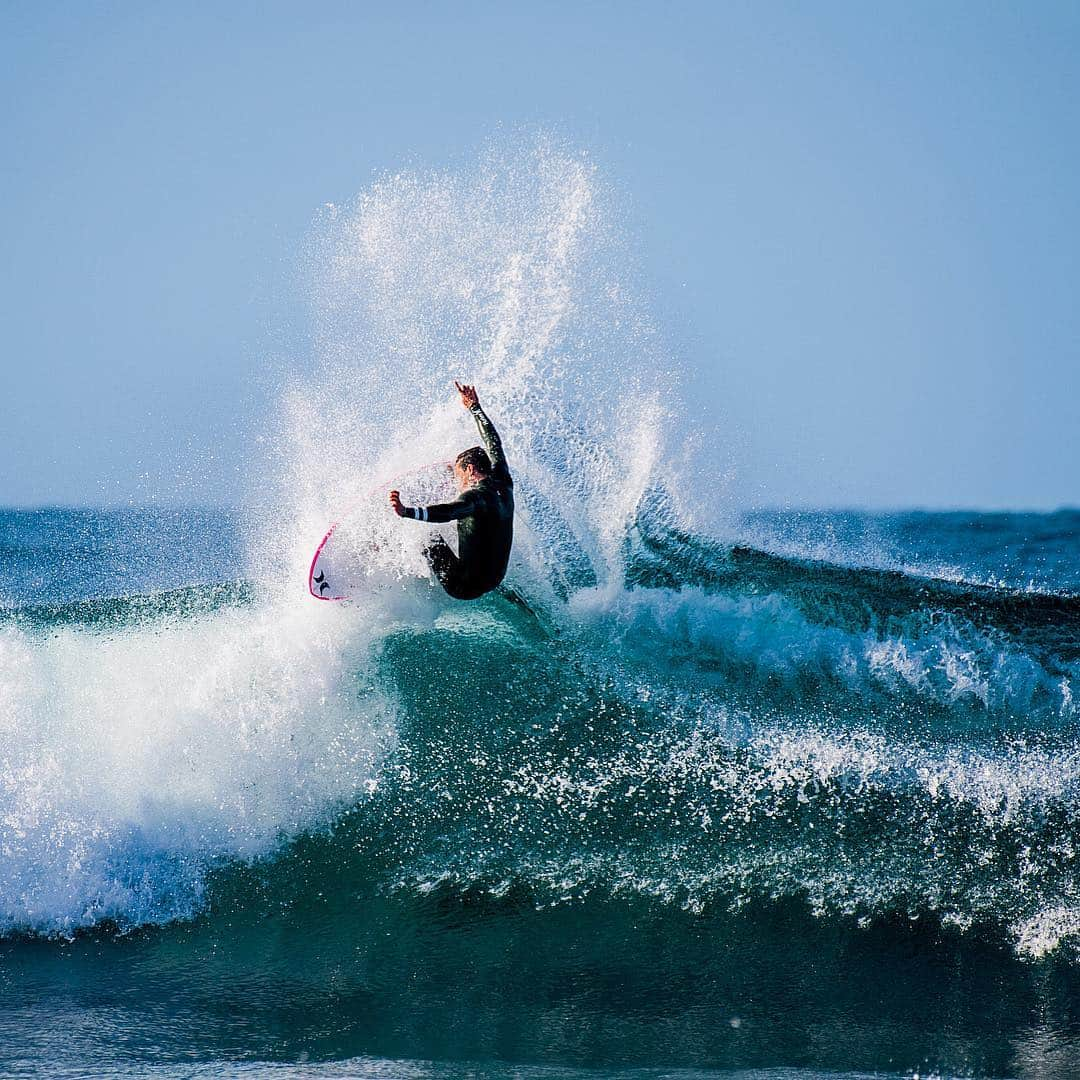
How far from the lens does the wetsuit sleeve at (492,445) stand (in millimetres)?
6371

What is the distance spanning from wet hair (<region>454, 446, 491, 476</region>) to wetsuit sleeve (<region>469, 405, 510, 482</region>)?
0.08 metres

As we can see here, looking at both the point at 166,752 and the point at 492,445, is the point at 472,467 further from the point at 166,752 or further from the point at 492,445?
the point at 166,752

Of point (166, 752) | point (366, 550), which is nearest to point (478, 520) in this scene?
point (366, 550)

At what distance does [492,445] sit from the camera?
648 centimetres

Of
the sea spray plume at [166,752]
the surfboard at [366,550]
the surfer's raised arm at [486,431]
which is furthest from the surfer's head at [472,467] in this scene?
the sea spray plume at [166,752]

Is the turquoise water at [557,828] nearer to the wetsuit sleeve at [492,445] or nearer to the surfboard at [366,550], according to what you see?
the surfboard at [366,550]

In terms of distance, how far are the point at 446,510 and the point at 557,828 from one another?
2.02 metres

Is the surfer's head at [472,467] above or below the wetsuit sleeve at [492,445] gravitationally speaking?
below

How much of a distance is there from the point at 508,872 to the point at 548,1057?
176cm

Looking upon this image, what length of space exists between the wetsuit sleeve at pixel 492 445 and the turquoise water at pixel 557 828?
1.14m

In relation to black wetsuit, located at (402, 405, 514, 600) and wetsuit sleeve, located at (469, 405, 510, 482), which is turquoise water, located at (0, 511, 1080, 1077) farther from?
wetsuit sleeve, located at (469, 405, 510, 482)

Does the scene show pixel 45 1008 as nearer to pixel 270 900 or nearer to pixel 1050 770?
pixel 270 900

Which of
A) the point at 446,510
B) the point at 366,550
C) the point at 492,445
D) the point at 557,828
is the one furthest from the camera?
the point at 366,550

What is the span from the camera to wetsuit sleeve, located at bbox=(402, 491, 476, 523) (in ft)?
17.3
